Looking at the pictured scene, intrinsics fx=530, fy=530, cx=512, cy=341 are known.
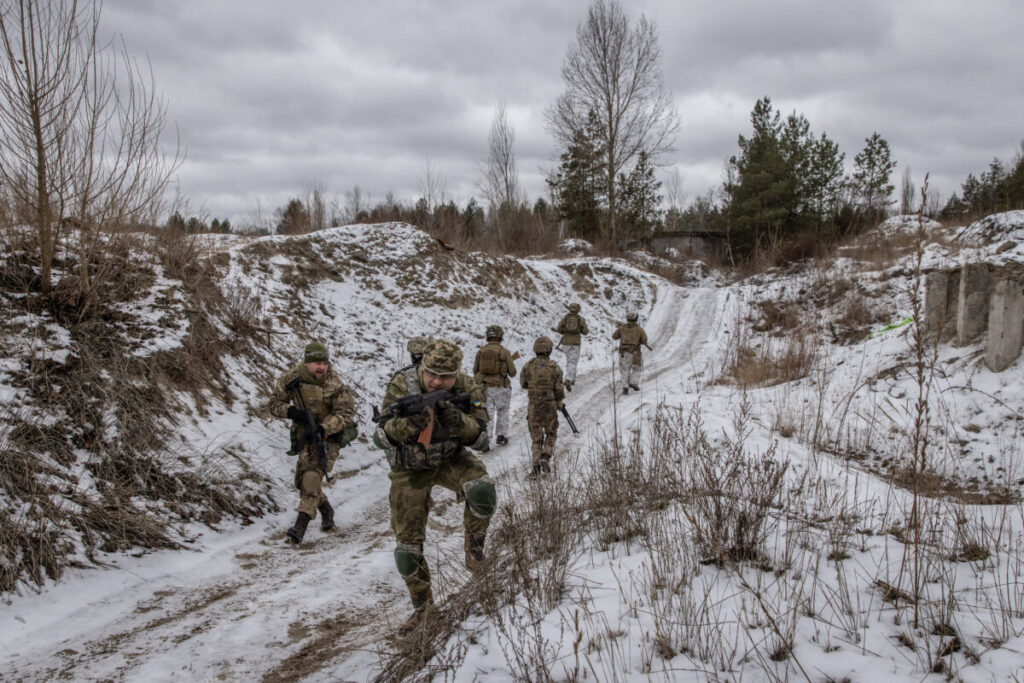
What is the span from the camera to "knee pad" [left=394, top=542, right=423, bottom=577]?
330 centimetres

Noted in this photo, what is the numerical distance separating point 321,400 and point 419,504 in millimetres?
2147

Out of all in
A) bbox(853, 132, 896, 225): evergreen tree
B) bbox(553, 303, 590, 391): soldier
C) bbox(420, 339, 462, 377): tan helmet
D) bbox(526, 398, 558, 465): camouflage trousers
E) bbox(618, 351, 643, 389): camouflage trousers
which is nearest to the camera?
bbox(420, 339, 462, 377): tan helmet

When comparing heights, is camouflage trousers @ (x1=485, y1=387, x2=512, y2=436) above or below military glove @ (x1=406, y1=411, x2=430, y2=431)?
below

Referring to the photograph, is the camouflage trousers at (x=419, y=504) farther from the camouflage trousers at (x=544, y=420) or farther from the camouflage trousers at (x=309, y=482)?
the camouflage trousers at (x=544, y=420)

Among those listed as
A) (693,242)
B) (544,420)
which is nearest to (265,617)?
(544,420)

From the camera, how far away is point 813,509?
3.68m

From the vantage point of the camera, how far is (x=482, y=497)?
3344 mm

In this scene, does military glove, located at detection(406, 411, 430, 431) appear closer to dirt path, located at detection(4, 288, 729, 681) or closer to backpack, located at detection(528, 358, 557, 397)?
dirt path, located at detection(4, 288, 729, 681)

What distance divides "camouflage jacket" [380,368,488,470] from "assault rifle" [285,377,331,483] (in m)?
1.67

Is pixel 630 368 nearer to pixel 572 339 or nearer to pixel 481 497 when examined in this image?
pixel 572 339

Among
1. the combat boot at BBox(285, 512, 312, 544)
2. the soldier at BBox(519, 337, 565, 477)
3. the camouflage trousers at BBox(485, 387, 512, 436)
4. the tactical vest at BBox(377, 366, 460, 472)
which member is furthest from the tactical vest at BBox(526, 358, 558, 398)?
the tactical vest at BBox(377, 366, 460, 472)

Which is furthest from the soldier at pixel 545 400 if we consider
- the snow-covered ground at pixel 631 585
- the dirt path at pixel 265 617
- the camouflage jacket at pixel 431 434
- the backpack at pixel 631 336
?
the backpack at pixel 631 336

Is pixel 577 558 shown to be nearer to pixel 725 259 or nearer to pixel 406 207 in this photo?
pixel 406 207

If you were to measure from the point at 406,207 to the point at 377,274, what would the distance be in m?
10.4
